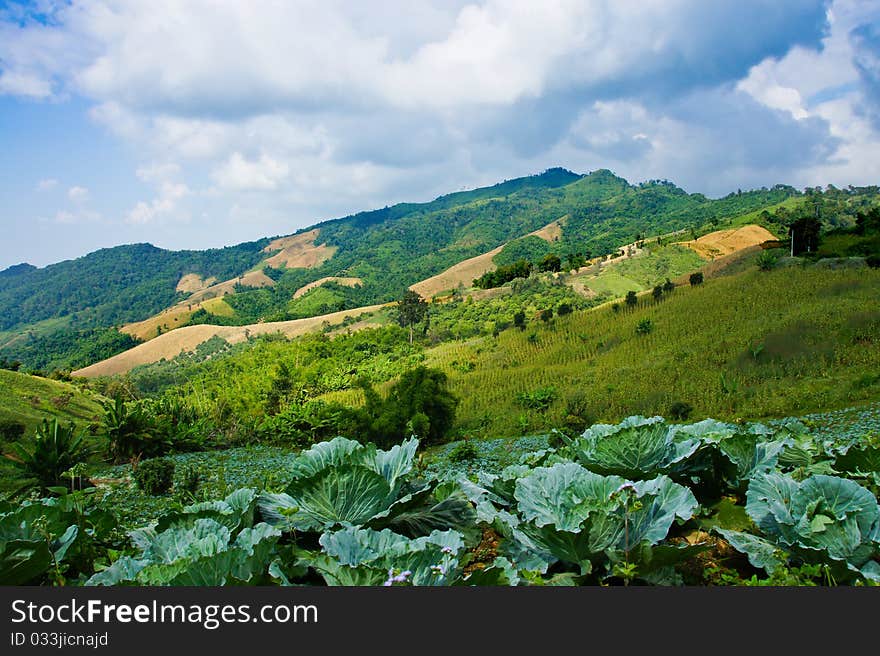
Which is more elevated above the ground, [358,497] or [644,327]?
[358,497]

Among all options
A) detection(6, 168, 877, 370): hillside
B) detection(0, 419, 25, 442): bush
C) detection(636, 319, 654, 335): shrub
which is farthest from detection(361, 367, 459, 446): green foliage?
detection(6, 168, 877, 370): hillside

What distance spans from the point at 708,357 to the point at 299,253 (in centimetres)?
17476

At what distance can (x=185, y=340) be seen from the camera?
233 ft

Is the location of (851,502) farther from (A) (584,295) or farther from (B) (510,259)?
(B) (510,259)

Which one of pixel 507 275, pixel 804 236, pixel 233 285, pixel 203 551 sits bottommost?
pixel 203 551

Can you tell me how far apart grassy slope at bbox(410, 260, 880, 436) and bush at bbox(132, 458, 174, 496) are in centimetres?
827

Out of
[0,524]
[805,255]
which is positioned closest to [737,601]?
[0,524]

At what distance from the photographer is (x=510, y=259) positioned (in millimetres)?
103625

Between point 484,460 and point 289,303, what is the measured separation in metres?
98.6

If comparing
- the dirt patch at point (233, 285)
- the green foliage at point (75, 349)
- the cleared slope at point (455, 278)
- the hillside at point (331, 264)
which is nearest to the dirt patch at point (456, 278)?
the cleared slope at point (455, 278)

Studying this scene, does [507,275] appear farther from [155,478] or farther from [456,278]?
[155,478]

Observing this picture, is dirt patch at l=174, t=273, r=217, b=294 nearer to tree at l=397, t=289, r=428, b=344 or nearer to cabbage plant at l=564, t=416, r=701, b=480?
tree at l=397, t=289, r=428, b=344

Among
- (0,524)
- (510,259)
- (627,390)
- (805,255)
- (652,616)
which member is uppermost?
(510,259)

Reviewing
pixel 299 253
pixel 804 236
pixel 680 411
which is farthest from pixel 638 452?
pixel 299 253
